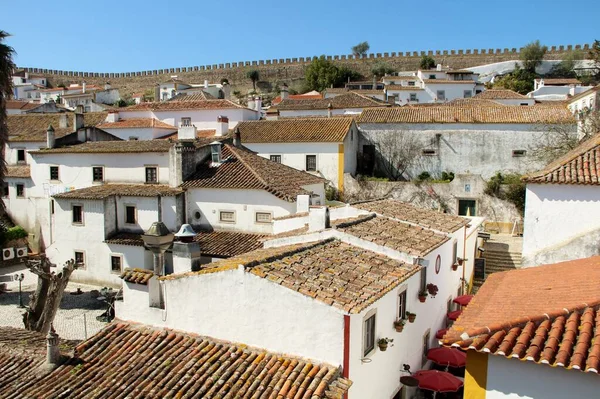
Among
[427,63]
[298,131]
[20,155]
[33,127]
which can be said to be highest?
[427,63]

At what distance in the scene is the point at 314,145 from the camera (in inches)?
1206

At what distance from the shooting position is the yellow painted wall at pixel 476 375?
6348 mm

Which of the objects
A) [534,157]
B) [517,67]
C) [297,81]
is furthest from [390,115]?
[297,81]

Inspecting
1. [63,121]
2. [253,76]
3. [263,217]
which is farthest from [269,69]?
[263,217]

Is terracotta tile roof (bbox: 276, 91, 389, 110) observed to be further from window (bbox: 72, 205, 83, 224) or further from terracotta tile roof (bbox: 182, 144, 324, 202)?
window (bbox: 72, 205, 83, 224)

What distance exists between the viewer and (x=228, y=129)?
119 feet

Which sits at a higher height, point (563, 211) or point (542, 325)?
point (563, 211)

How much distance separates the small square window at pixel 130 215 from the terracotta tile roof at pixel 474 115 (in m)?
15.7

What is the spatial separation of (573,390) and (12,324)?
1884 centimetres

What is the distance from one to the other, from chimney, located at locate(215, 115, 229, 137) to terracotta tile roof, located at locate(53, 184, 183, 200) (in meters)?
11.6

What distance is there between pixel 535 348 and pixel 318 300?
10.8 ft

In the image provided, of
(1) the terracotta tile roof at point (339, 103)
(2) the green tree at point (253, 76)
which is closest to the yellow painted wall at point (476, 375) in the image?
(1) the terracotta tile roof at point (339, 103)

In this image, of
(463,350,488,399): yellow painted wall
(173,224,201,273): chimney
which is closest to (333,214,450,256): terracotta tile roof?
(173,224,201,273): chimney

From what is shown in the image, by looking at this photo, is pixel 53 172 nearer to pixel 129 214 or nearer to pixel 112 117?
pixel 129 214
